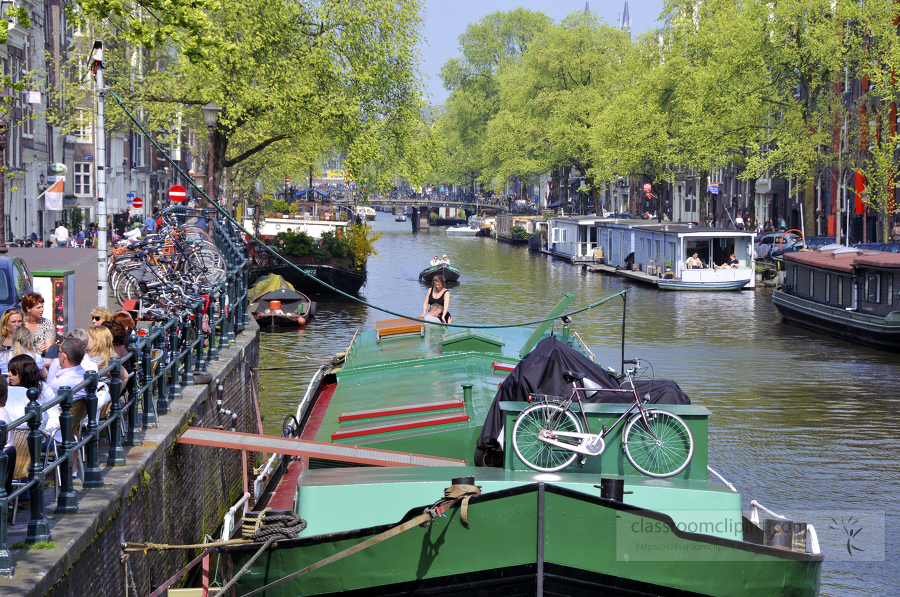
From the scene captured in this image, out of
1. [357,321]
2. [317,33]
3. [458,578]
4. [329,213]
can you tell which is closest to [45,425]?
[458,578]

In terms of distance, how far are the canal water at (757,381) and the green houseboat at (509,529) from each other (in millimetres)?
4475

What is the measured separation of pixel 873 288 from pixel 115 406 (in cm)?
2524

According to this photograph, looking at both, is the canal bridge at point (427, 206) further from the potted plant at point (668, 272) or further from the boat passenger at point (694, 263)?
the boat passenger at point (694, 263)

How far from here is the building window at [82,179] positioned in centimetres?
5853

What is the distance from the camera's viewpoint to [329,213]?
54344 millimetres

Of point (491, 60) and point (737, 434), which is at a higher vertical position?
point (491, 60)

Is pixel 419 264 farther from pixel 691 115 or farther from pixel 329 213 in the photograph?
pixel 691 115

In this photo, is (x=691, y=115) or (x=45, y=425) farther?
(x=691, y=115)

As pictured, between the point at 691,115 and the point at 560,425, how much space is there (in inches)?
1909

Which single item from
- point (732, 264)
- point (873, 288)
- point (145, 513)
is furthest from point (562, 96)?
point (145, 513)

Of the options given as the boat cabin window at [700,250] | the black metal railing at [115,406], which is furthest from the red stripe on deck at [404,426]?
the boat cabin window at [700,250]

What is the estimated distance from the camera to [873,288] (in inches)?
1151

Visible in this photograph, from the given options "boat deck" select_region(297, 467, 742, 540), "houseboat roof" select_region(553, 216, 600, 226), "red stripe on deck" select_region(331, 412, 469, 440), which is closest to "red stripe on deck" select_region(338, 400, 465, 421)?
"red stripe on deck" select_region(331, 412, 469, 440)

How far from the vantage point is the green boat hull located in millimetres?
7461
